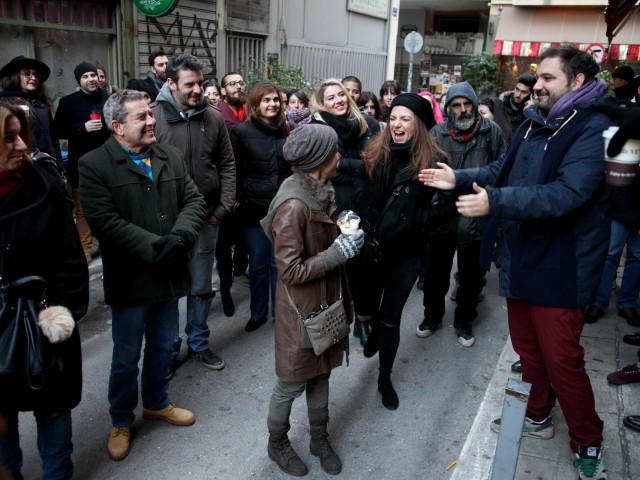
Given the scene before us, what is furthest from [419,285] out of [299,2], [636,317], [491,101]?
[299,2]

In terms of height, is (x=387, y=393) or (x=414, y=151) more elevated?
(x=414, y=151)

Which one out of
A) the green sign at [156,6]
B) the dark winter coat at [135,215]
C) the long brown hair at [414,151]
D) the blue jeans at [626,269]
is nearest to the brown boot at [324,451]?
the dark winter coat at [135,215]

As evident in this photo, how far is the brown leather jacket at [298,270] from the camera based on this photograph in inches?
113

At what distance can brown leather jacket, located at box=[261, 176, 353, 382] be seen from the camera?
2873 millimetres

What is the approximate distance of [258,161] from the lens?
486 centimetres

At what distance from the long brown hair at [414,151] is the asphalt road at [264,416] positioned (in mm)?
1683

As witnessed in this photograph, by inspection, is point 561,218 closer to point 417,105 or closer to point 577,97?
point 577,97

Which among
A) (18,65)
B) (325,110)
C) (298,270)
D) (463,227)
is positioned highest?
(18,65)

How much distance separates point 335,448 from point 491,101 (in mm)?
5246

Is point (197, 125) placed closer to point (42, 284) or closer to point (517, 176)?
point (42, 284)

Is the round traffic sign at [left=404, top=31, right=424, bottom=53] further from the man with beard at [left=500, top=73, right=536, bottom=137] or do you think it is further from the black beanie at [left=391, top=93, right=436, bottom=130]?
the black beanie at [left=391, top=93, right=436, bottom=130]

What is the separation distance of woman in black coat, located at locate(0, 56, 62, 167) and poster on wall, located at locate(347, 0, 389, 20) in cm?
1086

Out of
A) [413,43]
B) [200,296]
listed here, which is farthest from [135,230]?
[413,43]

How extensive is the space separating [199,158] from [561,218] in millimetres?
2648
